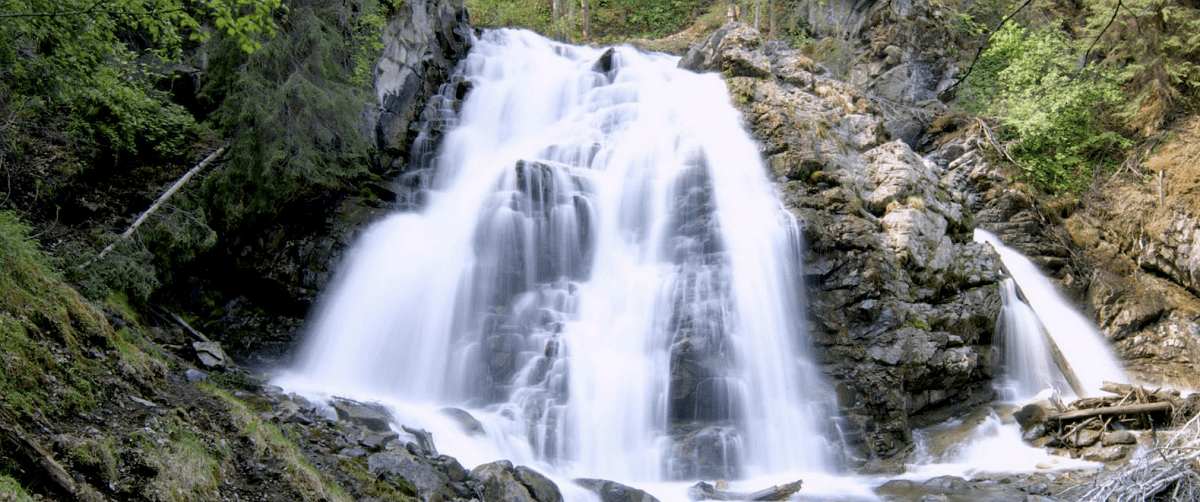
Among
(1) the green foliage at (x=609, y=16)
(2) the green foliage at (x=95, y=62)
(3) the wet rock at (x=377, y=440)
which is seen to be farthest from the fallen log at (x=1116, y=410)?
(1) the green foliage at (x=609, y=16)

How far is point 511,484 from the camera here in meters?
6.53

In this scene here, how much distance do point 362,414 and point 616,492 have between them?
10.4 ft

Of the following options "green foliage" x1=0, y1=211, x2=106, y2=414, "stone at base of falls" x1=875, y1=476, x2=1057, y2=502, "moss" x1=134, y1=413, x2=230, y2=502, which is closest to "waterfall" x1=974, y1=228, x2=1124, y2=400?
"stone at base of falls" x1=875, y1=476, x2=1057, y2=502

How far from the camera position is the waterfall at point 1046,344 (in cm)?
1164

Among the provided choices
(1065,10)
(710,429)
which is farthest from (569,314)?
(1065,10)

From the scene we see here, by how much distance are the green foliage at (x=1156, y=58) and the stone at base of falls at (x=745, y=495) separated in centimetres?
1364

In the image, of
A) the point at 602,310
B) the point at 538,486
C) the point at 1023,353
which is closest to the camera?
the point at 538,486

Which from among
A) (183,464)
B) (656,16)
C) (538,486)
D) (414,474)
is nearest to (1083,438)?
(538,486)

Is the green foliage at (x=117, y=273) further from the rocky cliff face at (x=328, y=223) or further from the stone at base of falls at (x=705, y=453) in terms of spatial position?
the stone at base of falls at (x=705, y=453)

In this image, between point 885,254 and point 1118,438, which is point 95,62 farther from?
point 1118,438

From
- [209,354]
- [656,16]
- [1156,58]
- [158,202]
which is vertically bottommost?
[209,354]

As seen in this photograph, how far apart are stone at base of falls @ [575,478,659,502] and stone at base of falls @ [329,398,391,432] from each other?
2524 mm

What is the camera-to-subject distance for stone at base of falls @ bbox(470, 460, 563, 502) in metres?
6.41

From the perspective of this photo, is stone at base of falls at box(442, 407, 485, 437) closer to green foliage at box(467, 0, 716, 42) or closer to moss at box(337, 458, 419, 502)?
moss at box(337, 458, 419, 502)
